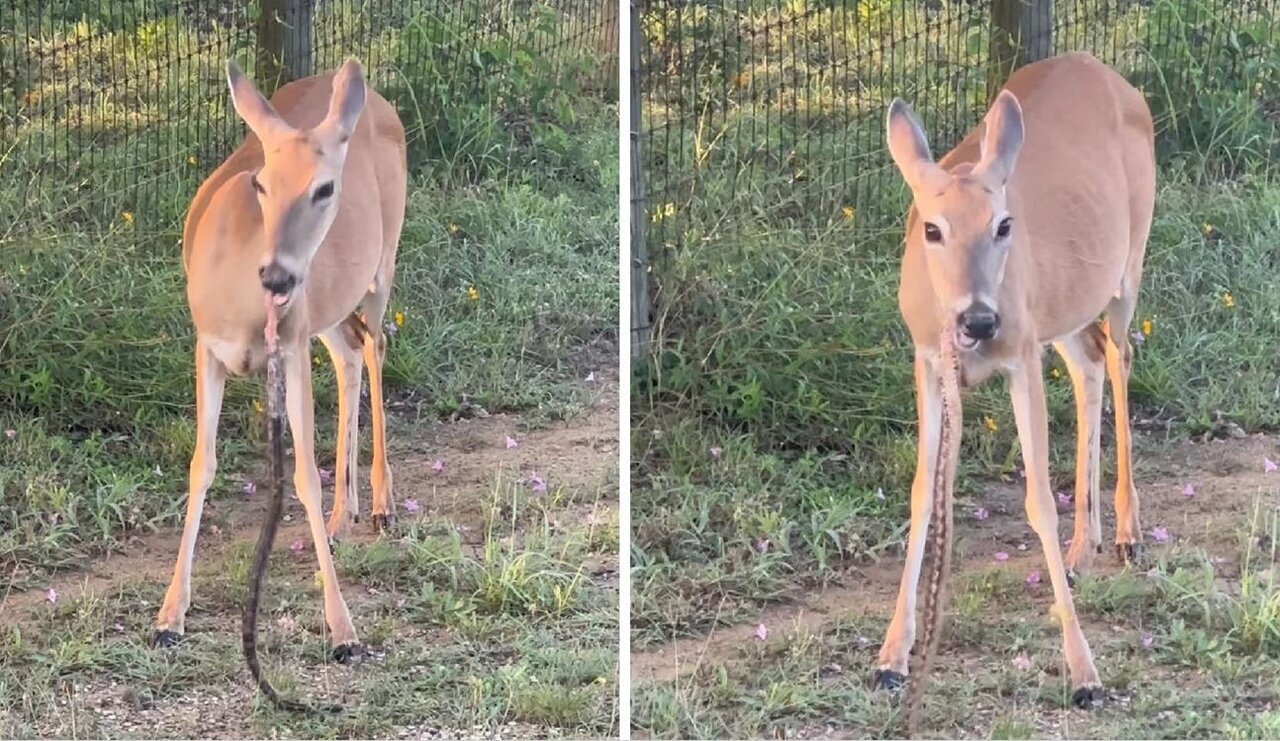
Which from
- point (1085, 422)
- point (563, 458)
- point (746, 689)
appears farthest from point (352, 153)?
point (1085, 422)

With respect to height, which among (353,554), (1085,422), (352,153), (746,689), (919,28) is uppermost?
(919,28)

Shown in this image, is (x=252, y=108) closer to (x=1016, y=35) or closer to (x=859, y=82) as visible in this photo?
(x=859, y=82)

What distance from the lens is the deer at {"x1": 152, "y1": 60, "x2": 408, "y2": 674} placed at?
9.55ft

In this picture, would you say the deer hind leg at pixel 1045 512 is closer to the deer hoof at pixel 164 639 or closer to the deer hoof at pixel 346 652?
the deer hoof at pixel 346 652

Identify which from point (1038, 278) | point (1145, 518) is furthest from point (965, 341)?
point (1145, 518)

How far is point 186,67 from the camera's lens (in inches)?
120

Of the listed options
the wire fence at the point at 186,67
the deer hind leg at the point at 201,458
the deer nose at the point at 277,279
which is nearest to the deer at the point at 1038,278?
the wire fence at the point at 186,67

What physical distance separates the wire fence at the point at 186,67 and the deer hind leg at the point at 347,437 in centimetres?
40

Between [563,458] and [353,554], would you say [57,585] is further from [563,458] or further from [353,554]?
[563,458]

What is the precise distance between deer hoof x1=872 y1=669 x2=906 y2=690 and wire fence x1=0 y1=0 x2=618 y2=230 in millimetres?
1218

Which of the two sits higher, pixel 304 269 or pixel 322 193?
pixel 322 193

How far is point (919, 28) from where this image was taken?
2949mm

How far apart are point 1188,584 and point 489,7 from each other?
5.67ft

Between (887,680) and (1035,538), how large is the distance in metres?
0.38
